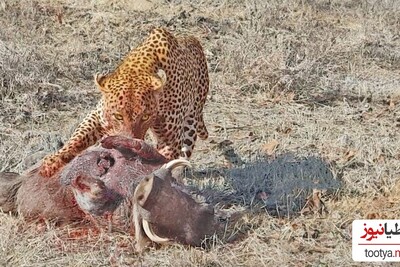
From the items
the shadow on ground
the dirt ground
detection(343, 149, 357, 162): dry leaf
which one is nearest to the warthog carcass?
the dirt ground

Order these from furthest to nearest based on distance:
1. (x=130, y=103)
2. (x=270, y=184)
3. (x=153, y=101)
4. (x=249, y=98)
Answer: (x=249, y=98) → (x=270, y=184) → (x=153, y=101) → (x=130, y=103)

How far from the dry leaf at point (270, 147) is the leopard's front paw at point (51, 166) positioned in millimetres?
2197

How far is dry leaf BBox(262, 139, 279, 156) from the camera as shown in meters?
6.47

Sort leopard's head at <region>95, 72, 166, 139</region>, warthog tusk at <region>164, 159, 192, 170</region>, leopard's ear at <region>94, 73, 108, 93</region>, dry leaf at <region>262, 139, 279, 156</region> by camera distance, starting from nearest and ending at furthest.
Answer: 1. warthog tusk at <region>164, 159, 192, 170</region>
2. leopard's head at <region>95, 72, 166, 139</region>
3. leopard's ear at <region>94, 73, 108, 93</region>
4. dry leaf at <region>262, 139, 279, 156</region>

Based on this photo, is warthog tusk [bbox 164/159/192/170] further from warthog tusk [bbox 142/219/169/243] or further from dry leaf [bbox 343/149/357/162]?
dry leaf [bbox 343/149/357/162]

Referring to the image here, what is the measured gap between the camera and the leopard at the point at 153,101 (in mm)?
4992

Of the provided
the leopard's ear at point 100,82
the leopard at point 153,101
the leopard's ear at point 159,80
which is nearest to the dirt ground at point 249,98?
the leopard at point 153,101

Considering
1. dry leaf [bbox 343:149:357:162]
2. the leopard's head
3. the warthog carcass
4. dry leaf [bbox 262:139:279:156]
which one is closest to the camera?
the warthog carcass

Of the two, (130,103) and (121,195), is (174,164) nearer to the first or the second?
(121,195)

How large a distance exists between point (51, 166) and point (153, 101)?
2.89ft

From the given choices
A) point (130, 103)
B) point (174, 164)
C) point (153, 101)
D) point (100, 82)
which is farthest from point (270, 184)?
point (174, 164)

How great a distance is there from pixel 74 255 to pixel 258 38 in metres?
4.94

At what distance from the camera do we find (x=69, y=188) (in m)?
4.38

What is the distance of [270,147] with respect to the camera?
6547 millimetres
